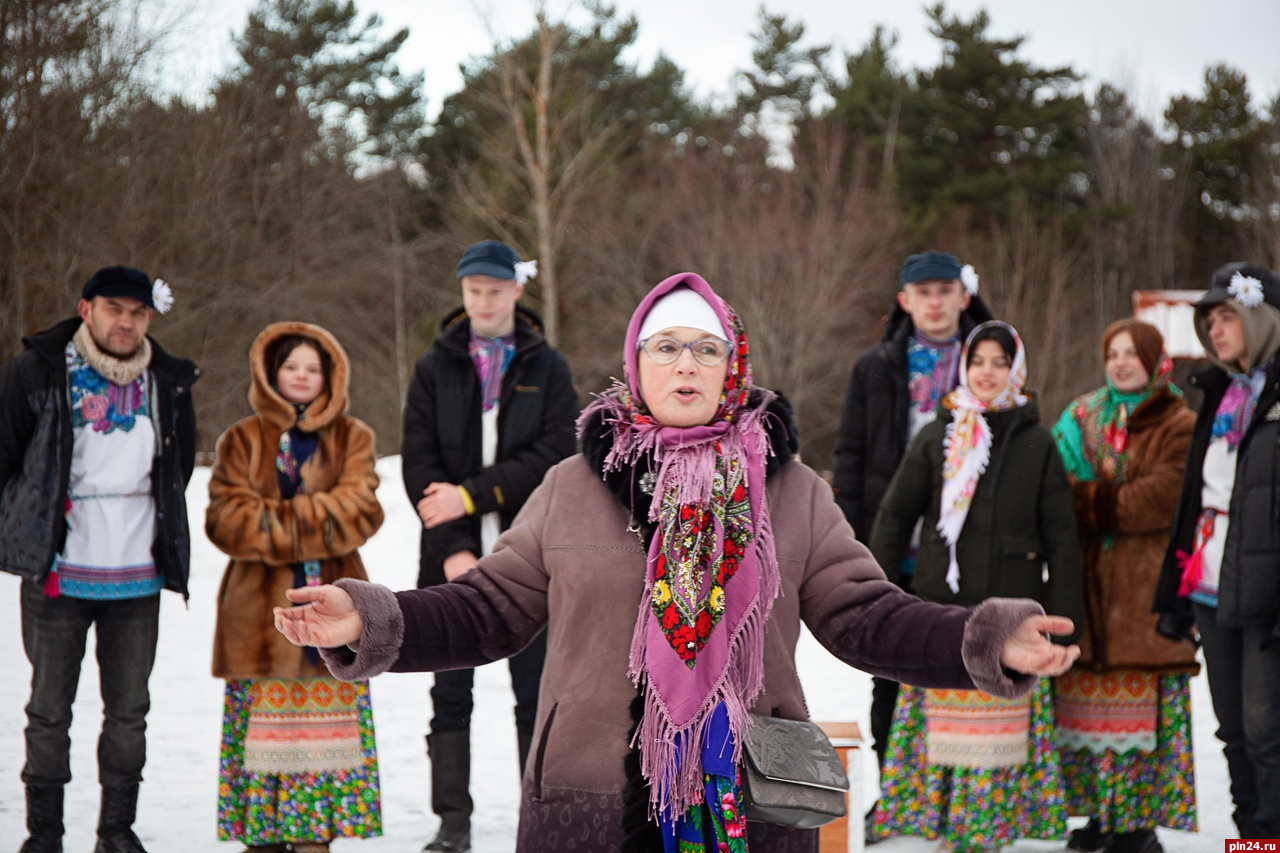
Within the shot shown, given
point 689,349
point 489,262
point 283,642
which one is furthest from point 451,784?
point 689,349

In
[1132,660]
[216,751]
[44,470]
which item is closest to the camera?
[44,470]

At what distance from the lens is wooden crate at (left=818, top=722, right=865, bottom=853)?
143 inches

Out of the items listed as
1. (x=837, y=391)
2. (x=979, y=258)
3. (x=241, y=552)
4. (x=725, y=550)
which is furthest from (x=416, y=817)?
(x=979, y=258)

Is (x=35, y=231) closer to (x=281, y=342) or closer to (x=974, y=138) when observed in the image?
(x=281, y=342)

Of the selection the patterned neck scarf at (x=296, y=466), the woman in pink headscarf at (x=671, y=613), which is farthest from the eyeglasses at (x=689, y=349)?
the patterned neck scarf at (x=296, y=466)

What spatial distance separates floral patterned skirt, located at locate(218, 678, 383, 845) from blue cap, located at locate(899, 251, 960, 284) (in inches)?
103

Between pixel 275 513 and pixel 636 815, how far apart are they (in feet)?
7.64

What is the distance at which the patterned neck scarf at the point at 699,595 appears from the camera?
2219 mm

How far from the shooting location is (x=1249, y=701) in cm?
388

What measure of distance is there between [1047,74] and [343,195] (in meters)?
16.0

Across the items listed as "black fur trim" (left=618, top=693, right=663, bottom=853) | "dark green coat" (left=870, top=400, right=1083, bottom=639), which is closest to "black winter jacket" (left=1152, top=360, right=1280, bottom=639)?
"dark green coat" (left=870, top=400, right=1083, bottom=639)

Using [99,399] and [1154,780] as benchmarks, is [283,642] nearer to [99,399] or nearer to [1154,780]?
[99,399]

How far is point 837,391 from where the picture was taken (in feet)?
75.8

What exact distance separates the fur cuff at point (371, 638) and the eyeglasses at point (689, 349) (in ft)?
2.31
